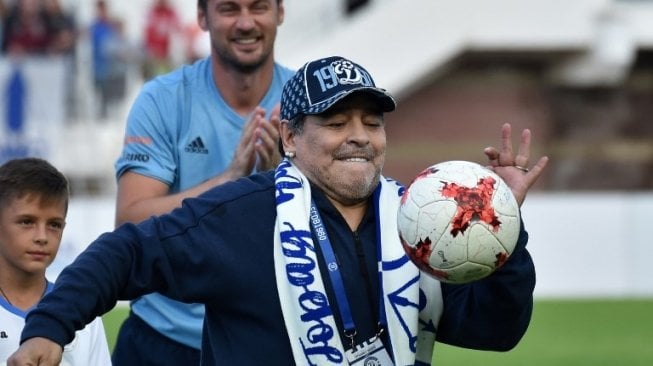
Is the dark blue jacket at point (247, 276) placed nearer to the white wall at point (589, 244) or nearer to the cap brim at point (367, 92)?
the cap brim at point (367, 92)

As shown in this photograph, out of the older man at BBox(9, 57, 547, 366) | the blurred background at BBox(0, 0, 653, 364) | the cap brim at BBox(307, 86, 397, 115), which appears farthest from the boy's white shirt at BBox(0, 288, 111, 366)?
the blurred background at BBox(0, 0, 653, 364)

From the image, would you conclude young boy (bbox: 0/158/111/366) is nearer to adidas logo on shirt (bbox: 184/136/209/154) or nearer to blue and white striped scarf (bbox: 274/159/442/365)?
adidas logo on shirt (bbox: 184/136/209/154)

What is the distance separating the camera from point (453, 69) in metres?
27.2

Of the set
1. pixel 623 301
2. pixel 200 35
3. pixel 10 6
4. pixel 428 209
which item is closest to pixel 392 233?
pixel 428 209

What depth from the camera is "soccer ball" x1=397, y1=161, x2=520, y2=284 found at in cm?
490

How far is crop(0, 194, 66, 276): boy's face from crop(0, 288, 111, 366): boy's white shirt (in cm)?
17

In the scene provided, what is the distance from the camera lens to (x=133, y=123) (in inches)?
260

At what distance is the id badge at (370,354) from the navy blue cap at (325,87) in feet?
2.72

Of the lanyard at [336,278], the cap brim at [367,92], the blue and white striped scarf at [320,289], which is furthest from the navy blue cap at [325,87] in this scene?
the lanyard at [336,278]

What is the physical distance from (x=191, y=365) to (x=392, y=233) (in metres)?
1.65

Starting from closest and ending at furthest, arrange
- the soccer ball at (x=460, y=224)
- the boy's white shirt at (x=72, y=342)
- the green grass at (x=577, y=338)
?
the soccer ball at (x=460, y=224)
the boy's white shirt at (x=72, y=342)
the green grass at (x=577, y=338)

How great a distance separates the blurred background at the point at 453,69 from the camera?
20.8m

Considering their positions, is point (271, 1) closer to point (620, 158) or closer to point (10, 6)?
point (10, 6)

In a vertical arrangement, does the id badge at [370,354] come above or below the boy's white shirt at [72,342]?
above
